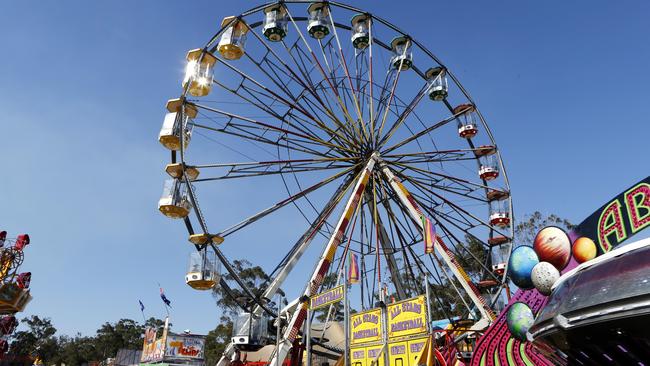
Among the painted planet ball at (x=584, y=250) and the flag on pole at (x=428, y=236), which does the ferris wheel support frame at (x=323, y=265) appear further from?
the painted planet ball at (x=584, y=250)

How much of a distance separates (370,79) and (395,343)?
1276cm

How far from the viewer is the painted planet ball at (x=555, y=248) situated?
7562mm

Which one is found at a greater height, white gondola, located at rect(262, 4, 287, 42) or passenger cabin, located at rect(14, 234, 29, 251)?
white gondola, located at rect(262, 4, 287, 42)

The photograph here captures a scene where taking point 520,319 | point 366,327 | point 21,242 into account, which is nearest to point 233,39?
point 366,327

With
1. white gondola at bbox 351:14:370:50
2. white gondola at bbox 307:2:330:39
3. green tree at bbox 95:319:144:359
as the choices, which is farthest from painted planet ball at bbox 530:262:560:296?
green tree at bbox 95:319:144:359

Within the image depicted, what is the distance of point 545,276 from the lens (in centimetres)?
737

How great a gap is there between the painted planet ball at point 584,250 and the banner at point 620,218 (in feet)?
0.37

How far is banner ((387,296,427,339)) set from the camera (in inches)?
362

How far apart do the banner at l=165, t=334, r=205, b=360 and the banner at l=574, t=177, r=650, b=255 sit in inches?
1202

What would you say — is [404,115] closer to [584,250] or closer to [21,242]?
[584,250]

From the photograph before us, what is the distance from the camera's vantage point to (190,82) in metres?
18.6

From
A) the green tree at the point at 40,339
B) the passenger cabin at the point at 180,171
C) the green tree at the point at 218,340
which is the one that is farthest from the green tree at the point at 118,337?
the passenger cabin at the point at 180,171

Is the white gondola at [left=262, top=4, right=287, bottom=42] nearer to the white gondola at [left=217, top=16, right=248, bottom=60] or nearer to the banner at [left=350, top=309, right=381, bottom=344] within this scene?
the white gondola at [left=217, top=16, right=248, bottom=60]

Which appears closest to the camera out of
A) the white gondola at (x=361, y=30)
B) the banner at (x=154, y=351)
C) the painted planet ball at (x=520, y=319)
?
the painted planet ball at (x=520, y=319)
